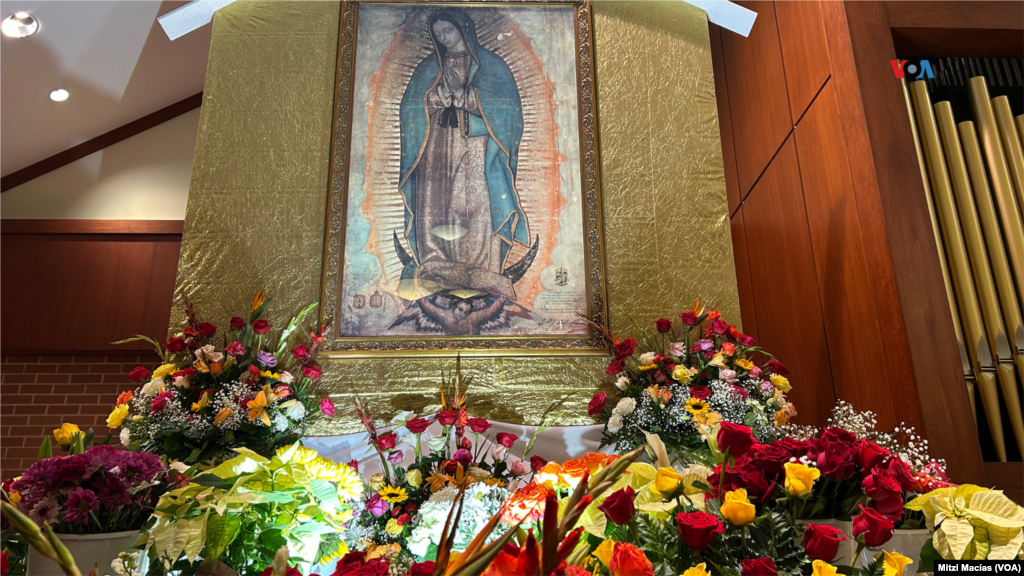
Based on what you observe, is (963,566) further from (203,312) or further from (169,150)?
(169,150)

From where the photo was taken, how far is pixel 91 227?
18.4ft

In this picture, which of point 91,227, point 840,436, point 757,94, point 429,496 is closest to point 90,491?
point 429,496

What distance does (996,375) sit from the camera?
2.94m

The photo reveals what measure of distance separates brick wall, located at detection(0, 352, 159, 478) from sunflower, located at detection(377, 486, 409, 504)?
169 inches

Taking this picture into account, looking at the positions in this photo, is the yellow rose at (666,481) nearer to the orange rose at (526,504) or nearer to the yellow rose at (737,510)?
the yellow rose at (737,510)

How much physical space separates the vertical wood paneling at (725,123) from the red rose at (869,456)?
3735mm

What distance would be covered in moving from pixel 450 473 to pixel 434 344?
0.96 metres

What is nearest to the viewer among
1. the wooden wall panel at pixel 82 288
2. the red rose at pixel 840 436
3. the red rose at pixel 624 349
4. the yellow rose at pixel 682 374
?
the red rose at pixel 840 436

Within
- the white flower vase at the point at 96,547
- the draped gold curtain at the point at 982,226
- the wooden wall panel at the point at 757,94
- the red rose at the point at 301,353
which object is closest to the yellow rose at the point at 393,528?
the white flower vase at the point at 96,547

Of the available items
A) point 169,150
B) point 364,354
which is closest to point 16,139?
point 169,150

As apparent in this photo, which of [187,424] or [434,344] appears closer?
[187,424]

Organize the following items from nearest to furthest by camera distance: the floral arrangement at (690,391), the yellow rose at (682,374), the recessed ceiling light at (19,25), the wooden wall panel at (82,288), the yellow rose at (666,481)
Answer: the yellow rose at (666,481) < the floral arrangement at (690,391) < the yellow rose at (682,374) < the recessed ceiling light at (19,25) < the wooden wall panel at (82,288)

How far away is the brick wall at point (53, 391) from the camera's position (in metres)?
5.49

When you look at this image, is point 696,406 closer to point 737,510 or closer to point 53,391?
point 737,510
